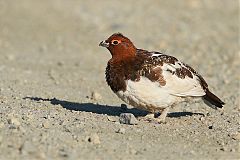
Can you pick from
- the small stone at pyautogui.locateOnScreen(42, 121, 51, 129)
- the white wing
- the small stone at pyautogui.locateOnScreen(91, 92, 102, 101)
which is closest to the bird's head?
the white wing

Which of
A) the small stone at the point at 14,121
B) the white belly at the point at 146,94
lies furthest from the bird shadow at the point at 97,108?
the small stone at the point at 14,121

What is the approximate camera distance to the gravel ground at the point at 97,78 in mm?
7867

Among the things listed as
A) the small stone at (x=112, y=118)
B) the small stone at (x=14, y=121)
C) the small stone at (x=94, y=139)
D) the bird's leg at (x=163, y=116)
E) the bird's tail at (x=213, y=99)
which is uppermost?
the bird's tail at (x=213, y=99)

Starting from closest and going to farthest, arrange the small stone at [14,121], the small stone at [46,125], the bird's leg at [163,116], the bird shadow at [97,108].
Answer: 1. the small stone at [14,121]
2. the small stone at [46,125]
3. the bird's leg at [163,116]
4. the bird shadow at [97,108]

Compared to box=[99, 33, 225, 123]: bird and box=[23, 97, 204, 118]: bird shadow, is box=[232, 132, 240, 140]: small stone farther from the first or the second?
box=[23, 97, 204, 118]: bird shadow

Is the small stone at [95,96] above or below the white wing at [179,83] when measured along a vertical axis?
below

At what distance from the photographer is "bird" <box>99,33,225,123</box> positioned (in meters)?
9.10

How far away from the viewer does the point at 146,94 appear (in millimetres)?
9086

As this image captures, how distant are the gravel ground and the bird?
35 cm

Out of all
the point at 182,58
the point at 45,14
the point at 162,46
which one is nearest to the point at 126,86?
the point at 182,58

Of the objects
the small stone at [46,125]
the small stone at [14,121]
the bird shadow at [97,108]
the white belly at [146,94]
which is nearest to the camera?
the small stone at [14,121]

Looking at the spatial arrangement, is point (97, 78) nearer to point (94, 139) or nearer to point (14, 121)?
point (14, 121)

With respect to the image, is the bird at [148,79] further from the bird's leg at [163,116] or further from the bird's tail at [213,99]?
the bird's tail at [213,99]

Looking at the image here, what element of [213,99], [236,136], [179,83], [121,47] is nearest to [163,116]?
[179,83]
